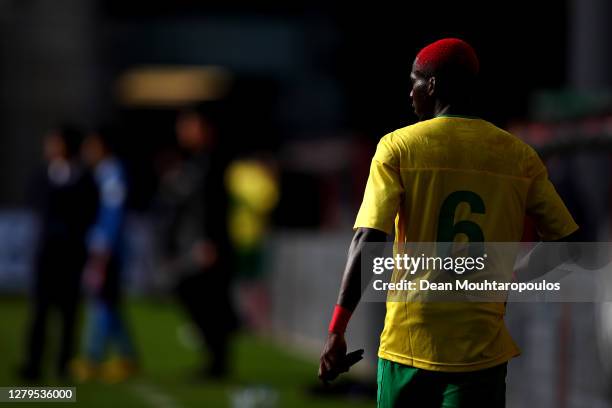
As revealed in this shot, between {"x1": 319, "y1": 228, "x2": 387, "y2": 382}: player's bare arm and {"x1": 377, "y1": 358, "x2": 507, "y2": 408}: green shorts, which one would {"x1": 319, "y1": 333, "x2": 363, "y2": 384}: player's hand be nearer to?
{"x1": 319, "y1": 228, "x2": 387, "y2": 382}: player's bare arm

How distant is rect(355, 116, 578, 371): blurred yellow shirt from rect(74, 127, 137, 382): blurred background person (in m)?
7.44

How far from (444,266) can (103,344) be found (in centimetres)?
790

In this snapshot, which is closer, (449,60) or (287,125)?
(449,60)

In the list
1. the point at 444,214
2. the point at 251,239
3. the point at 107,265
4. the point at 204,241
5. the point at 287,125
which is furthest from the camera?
the point at 287,125

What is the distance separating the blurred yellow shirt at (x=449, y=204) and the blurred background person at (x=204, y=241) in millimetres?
7225

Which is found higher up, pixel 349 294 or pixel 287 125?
pixel 287 125

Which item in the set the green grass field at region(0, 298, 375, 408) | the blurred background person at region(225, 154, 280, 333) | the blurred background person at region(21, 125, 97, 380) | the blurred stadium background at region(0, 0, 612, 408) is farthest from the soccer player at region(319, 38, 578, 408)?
the blurred background person at region(225, 154, 280, 333)

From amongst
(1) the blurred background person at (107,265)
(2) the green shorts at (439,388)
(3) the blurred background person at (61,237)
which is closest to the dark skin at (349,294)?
(2) the green shorts at (439,388)

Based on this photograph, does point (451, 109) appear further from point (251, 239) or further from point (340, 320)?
point (251, 239)

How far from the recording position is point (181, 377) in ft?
40.2

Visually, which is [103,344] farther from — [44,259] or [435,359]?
[435,359]

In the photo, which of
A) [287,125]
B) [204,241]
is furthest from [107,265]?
[287,125]

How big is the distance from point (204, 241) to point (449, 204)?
7.39m

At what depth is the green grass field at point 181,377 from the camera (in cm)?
1063
